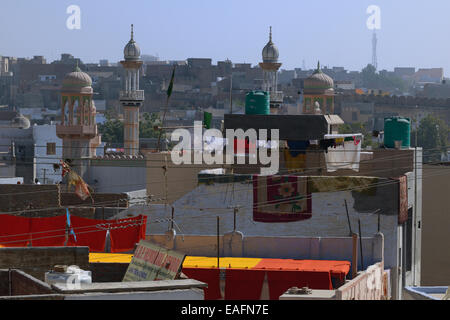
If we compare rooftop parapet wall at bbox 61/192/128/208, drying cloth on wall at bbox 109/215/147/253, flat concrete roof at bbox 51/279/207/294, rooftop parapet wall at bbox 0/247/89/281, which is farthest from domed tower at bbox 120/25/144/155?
flat concrete roof at bbox 51/279/207/294

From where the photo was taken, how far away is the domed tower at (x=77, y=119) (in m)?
59.9

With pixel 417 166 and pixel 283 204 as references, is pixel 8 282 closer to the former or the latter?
pixel 283 204

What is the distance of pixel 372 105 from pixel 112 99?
127 feet

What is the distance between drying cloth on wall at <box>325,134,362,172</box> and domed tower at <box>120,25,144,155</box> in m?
34.0

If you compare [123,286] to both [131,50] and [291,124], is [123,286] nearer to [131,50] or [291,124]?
[291,124]

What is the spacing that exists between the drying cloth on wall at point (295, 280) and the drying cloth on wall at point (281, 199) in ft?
14.8

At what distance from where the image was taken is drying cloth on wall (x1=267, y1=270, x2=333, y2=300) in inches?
866

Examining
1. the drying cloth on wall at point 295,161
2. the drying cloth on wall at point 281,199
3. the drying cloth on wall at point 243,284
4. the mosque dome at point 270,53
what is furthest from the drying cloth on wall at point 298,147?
the mosque dome at point 270,53

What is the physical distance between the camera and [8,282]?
61.6ft

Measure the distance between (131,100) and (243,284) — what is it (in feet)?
148

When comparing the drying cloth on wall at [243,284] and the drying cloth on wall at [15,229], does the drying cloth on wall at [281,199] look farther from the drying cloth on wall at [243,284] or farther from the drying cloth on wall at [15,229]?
the drying cloth on wall at [15,229]

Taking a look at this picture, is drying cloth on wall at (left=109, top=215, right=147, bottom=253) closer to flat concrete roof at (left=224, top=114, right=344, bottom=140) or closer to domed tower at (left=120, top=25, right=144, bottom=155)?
flat concrete roof at (left=224, top=114, right=344, bottom=140)

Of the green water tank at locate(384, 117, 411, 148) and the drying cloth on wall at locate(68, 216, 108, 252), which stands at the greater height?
the green water tank at locate(384, 117, 411, 148)

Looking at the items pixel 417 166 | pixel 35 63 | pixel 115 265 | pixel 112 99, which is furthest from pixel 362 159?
pixel 35 63
